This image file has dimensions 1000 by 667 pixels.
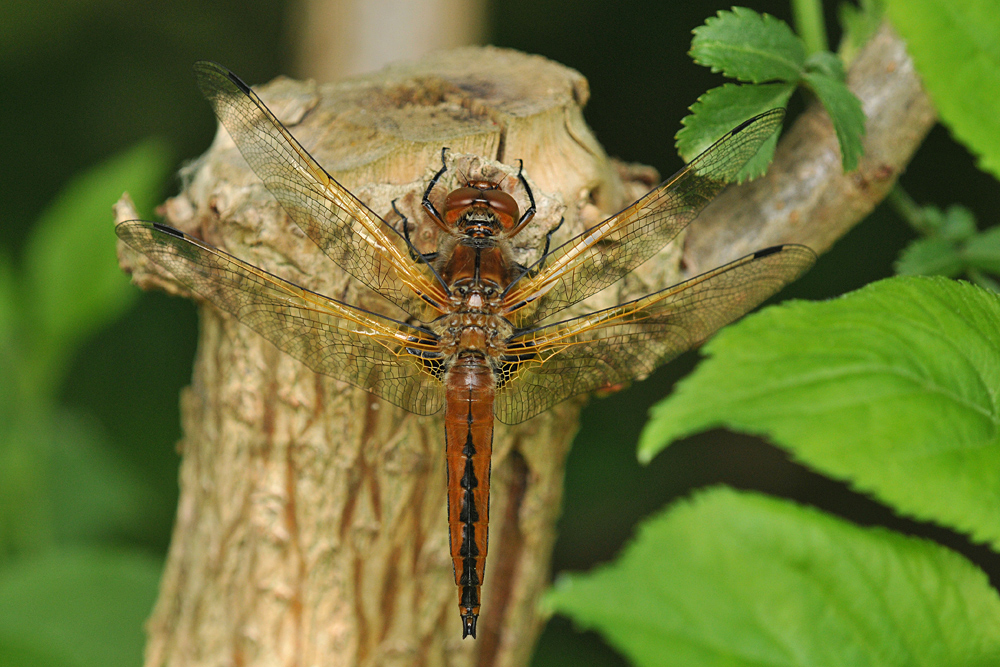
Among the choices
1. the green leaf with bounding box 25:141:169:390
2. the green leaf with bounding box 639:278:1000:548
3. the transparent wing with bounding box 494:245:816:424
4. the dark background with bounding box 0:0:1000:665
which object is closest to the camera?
the green leaf with bounding box 639:278:1000:548

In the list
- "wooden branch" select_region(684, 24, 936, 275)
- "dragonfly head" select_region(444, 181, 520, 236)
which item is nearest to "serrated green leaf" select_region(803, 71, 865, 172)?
"wooden branch" select_region(684, 24, 936, 275)

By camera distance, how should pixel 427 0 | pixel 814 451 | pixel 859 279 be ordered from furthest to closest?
pixel 859 279 → pixel 427 0 → pixel 814 451

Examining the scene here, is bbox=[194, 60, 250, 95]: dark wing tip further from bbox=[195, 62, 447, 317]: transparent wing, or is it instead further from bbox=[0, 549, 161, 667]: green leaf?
bbox=[0, 549, 161, 667]: green leaf

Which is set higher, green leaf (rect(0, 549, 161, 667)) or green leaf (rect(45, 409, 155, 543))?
green leaf (rect(45, 409, 155, 543))

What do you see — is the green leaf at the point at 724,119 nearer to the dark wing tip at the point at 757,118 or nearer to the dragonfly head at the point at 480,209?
the dark wing tip at the point at 757,118

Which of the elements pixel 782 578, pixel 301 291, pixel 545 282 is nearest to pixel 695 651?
pixel 782 578

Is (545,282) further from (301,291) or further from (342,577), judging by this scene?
(342,577)
